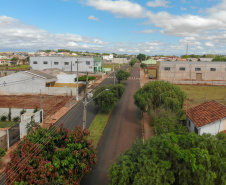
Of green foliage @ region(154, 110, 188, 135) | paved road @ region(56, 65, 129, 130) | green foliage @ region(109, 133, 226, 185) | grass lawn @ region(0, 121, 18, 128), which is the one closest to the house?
Answer: green foliage @ region(154, 110, 188, 135)

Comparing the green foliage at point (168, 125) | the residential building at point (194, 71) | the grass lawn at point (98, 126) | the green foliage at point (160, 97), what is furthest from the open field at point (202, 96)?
the residential building at point (194, 71)

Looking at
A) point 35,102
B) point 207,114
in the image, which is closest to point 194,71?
point 207,114

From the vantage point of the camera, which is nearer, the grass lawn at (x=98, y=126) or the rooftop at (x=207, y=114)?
the rooftop at (x=207, y=114)

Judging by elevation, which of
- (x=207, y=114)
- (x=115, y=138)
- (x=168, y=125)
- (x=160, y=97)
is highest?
(x=160, y=97)

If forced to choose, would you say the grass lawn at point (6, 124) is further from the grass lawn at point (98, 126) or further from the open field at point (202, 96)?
the open field at point (202, 96)

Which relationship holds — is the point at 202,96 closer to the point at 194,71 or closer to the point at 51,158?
the point at 194,71

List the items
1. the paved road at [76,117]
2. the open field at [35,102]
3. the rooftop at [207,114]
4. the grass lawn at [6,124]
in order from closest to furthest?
1. the rooftop at [207,114]
2. the grass lawn at [6,124]
3. the paved road at [76,117]
4. the open field at [35,102]

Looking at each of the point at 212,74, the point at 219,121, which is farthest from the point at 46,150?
the point at 212,74
